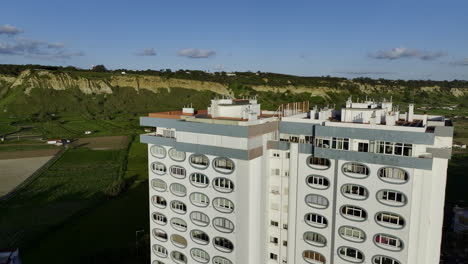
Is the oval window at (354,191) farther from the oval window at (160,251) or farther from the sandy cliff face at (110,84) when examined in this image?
the sandy cliff face at (110,84)

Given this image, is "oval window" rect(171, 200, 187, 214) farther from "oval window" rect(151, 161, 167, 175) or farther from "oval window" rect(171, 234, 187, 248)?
"oval window" rect(151, 161, 167, 175)

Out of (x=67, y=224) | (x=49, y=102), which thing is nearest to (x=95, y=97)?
(x=49, y=102)

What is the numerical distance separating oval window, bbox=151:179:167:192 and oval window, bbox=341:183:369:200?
1510 centimetres

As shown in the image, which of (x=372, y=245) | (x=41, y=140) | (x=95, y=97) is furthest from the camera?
(x=95, y=97)

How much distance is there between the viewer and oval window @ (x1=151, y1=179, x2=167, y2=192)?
1198 inches

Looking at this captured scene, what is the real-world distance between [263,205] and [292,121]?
7.09 m

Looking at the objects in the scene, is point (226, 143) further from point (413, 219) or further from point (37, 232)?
point (37, 232)

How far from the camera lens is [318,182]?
25.5m

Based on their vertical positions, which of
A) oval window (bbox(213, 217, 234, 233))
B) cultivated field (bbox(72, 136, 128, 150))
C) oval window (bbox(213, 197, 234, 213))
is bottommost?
cultivated field (bbox(72, 136, 128, 150))

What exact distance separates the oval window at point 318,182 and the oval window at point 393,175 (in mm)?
3748

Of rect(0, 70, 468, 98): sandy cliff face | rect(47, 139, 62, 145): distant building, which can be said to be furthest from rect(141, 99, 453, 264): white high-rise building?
rect(0, 70, 468, 98): sandy cliff face

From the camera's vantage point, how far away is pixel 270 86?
189750 mm

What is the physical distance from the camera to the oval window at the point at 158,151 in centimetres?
3017

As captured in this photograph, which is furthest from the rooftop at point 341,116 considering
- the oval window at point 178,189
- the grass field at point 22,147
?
the grass field at point 22,147
